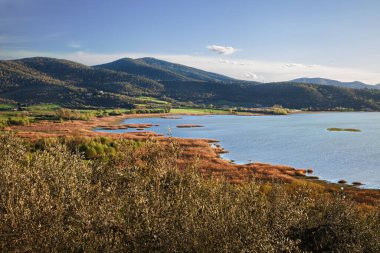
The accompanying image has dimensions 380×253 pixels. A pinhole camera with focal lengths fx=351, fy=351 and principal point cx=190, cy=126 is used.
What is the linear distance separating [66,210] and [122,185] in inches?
379

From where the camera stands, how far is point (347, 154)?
3762 inches

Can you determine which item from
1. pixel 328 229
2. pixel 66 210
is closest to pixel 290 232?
pixel 328 229

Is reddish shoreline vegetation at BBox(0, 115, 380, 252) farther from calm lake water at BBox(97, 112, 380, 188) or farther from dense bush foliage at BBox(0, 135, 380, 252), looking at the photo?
calm lake water at BBox(97, 112, 380, 188)

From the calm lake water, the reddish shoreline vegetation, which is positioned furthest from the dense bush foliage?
the calm lake water

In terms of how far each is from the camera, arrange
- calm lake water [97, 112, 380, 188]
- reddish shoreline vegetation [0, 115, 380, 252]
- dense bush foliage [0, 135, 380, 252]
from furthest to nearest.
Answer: calm lake water [97, 112, 380, 188] < reddish shoreline vegetation [0, 115, 380, 252] < dense bush foliage [0, 135, 380, 252]

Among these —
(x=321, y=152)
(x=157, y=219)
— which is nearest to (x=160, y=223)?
(x=157, y=219)

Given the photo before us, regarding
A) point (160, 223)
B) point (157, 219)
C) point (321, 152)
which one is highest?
point (157, 219)

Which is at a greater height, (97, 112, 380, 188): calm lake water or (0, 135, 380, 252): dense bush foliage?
(0, 135, 380, 252): dense bush foliage

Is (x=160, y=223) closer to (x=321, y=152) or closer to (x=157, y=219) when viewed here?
(x=157, y=219)

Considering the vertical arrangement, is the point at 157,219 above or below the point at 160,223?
above

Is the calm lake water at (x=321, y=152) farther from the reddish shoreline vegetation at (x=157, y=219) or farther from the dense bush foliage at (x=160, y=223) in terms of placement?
the reddish shoreline vegetation at (x=157, y=219)

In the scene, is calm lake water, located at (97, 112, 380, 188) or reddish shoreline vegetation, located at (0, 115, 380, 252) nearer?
reddish shoreline vegetation, located at (0, 115, 380, 252)

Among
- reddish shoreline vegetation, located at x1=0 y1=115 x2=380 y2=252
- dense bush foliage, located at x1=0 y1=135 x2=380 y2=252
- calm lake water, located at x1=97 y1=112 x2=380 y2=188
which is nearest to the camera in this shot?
dense bush foliage, located at x1=0 y1=135 x2=380 y2=252

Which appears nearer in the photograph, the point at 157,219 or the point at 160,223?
the point at 160,223
